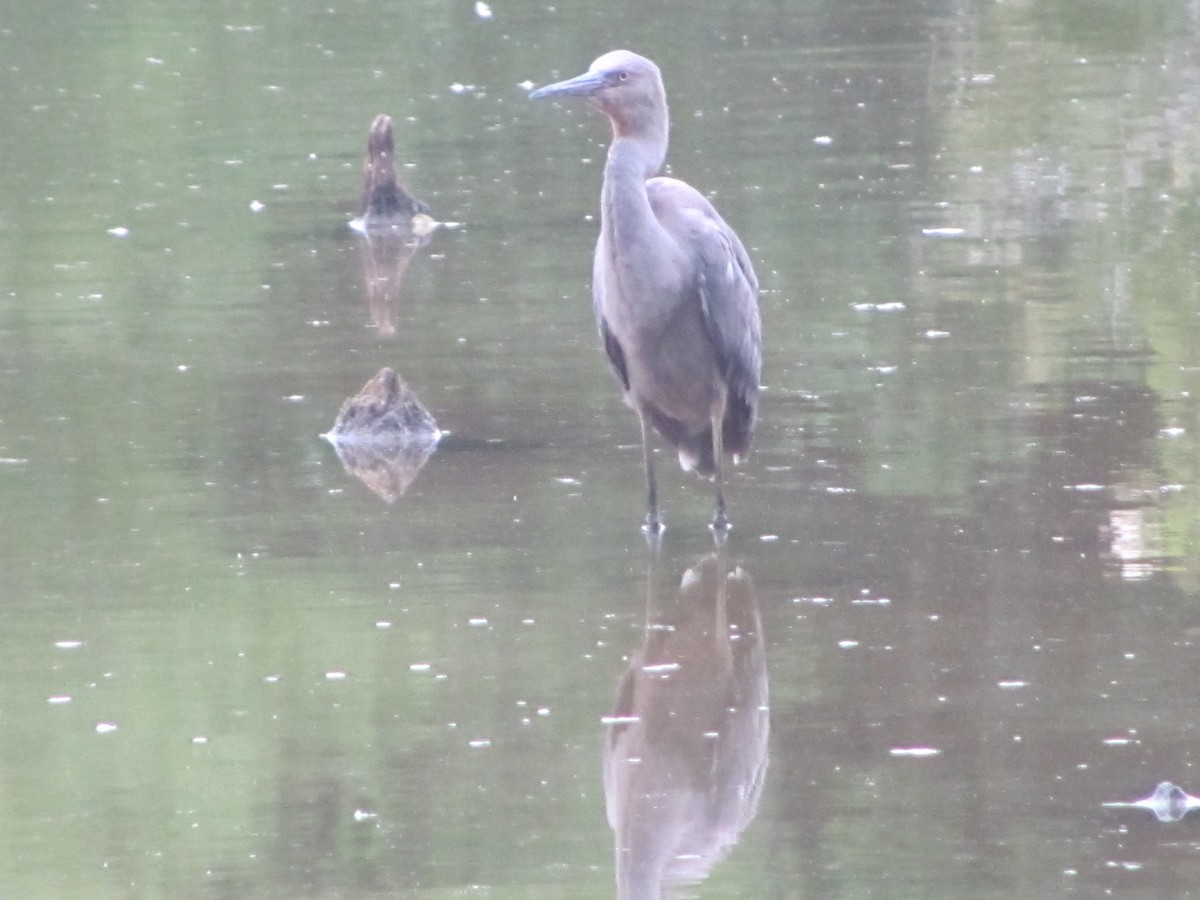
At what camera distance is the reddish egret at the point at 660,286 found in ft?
27.8

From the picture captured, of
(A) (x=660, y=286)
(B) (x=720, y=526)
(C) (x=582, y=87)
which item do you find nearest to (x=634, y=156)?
→ (C) (x=582, y=87)

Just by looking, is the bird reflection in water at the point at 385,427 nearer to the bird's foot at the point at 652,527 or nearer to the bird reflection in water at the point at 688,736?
the bird's foot at the point at 652,527

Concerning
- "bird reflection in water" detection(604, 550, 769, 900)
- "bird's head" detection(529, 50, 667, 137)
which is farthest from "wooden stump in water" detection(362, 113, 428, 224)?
"bird reflection in water" detection(604, 550, 769, 900)


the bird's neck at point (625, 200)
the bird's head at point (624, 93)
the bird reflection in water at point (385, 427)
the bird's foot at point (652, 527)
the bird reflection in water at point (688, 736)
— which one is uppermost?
the bird's head at point (624, 93)

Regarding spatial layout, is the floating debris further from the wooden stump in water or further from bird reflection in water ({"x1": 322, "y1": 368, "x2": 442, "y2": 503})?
the wooden stump in water

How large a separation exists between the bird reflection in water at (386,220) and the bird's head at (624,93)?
4.90 meters

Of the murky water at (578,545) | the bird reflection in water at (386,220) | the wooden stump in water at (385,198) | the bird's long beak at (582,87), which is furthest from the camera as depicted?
the wooden stump in water at (385,198)

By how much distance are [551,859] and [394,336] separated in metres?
6.37

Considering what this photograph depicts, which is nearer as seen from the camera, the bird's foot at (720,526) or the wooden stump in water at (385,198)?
the bird's foot at (720,526)

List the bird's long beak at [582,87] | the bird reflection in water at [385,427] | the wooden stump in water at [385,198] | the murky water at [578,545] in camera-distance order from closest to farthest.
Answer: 1. the murky water at [578,545]
2. the bird's long beak at [582,87]
3. the bird reflection in water at [385,427]
4. the wooden stump in water at [385,198]

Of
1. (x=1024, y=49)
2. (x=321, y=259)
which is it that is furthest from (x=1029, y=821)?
(x=1024, y=49)

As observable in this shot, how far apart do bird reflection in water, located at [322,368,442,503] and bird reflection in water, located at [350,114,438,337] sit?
354cm

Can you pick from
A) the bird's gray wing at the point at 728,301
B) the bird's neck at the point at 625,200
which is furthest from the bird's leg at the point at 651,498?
the bird's neck at the point at 625,200

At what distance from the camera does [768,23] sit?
24.8m
